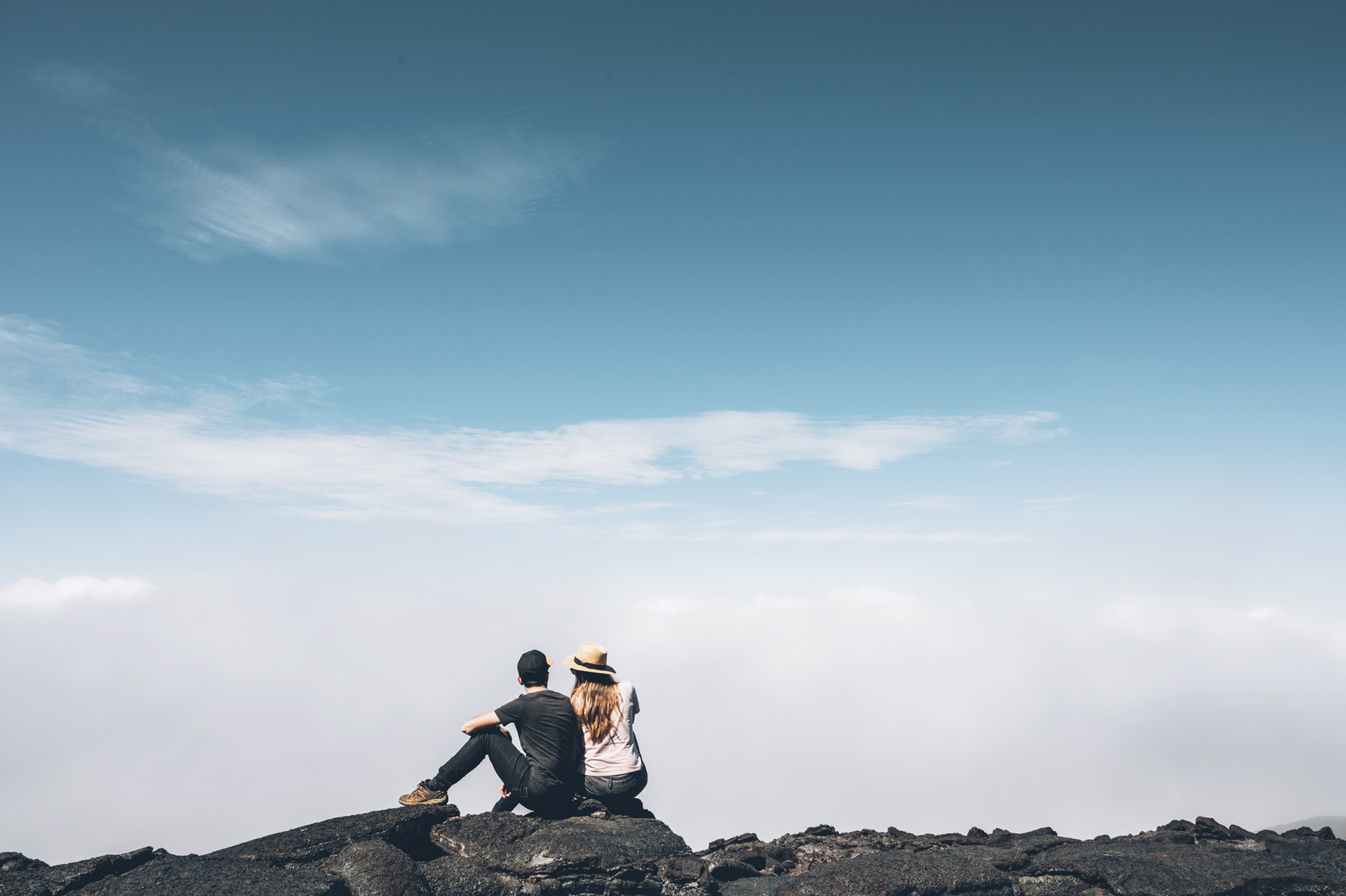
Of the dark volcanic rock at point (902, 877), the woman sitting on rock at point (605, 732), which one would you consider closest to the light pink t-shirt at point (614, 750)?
the woman sitting on rock at point (605, 732)

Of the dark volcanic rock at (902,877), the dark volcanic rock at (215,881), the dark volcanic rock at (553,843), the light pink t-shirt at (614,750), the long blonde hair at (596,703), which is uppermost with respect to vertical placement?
the long blonde hair at (596,703)

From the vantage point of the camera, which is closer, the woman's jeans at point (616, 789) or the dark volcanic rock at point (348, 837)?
the dark volcanic rock at point (348, 837)

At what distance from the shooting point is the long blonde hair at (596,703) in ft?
32.8

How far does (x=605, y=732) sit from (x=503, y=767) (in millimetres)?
1322

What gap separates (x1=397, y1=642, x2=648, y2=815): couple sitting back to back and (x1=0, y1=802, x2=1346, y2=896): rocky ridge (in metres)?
0.31

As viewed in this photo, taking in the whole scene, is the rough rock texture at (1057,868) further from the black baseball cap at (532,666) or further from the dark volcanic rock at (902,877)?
the black baseball cap at (532,666)

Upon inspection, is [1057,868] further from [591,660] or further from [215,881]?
[215,881]

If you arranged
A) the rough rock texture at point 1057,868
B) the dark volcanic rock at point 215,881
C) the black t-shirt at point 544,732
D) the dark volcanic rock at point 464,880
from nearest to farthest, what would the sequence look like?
the dark volcanic rock at point 215,881
the dark volcanic rock at point 464,880
the rough rock texture at point 1057,868
the black t-shirt at point 544,732

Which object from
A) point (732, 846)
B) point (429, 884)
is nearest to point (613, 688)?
point (429, 884)

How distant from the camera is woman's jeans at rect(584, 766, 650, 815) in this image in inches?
396

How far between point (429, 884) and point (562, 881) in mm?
1447

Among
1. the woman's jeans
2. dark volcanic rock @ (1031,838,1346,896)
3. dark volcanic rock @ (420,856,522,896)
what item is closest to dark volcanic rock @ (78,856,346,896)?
dark volcanic rock @ (420,856,522,896)

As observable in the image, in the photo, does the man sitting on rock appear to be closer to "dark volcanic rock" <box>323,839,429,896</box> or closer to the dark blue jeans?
the dark blue jeans

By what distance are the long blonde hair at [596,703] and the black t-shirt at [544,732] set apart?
320 millimetres
